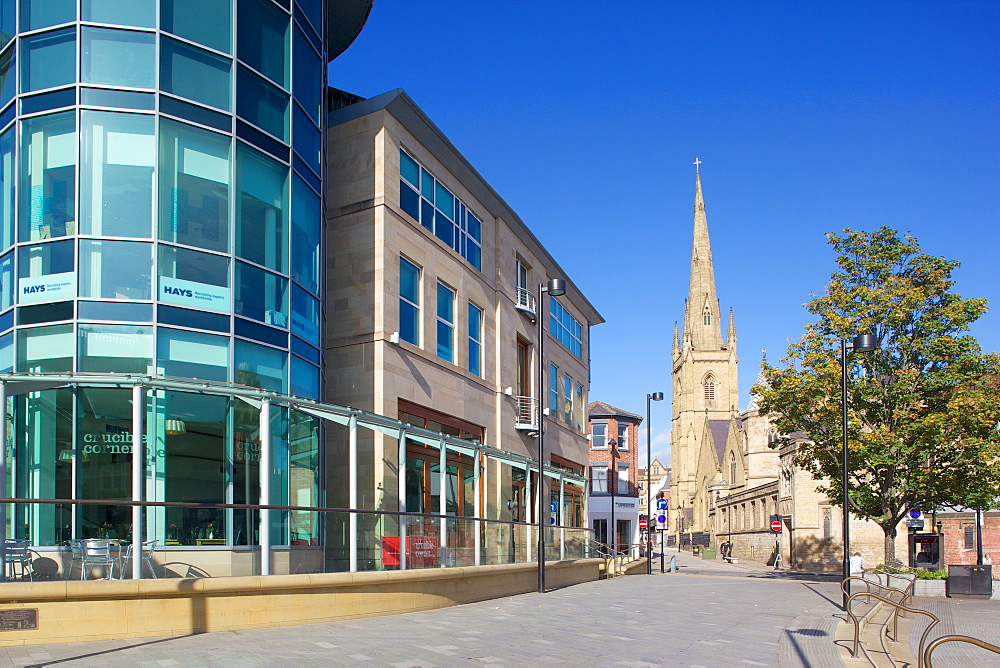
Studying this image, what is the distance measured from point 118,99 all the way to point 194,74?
1.43 meters

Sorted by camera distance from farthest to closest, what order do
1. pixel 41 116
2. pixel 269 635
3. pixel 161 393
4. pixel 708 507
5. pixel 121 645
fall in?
pixel 708 507 → pixel 41 116 → pixel 161 393 → pixel 269 635 → pixel 121 645

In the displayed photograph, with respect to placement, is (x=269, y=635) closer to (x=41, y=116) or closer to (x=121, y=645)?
(x=121, y=645)

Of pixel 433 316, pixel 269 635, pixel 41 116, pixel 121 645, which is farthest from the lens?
pixel 433 316

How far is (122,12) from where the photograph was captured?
50.5 ft

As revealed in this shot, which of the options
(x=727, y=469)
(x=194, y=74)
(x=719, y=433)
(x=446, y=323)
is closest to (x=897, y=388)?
(x=446, y=323)

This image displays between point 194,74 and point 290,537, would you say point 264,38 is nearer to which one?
point 194,74

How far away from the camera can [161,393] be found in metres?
14.1

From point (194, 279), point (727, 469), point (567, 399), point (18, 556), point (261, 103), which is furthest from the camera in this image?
point (727, 469)

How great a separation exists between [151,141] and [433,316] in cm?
1001

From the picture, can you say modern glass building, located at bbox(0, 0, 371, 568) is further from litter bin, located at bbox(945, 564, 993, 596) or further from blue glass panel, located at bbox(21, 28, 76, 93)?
litter bin, located at bbox(945, 564, 993, 596)

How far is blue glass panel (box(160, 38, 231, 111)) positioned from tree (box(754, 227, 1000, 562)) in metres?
21.3

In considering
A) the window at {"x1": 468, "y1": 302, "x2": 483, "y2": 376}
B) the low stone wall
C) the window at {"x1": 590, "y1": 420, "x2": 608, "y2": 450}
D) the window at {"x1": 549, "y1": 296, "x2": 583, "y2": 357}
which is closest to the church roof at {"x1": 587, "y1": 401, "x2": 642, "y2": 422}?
the window at {"x1": 590, "y1": 420, "x2": 608, "y2": 450}

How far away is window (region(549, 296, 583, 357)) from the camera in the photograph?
37534 mm

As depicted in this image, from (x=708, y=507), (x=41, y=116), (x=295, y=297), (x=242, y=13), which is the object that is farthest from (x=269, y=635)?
(x=708, y=507)
